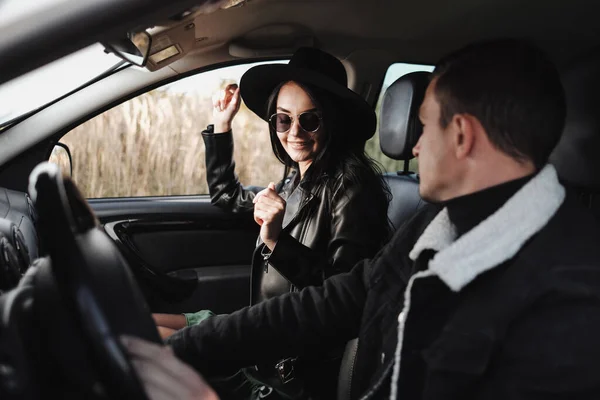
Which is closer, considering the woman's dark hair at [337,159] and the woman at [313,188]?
the woman at [313,188]

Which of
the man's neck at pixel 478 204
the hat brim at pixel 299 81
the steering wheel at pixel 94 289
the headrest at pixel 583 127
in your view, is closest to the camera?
the steering wheel at pixel 94 289

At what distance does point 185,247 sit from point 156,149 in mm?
446

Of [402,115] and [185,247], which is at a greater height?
[402,115]

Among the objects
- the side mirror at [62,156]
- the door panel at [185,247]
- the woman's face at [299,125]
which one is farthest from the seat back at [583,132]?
the side mirror at [62,156]

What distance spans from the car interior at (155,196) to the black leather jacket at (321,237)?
32 cm

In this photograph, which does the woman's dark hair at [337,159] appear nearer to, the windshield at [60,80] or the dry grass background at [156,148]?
the dry grass background at [156,148]

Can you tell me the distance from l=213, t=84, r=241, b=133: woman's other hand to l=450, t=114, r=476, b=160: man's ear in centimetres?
150

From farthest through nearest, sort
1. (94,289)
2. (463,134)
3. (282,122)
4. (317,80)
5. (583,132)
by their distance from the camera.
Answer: (282,122) → (317,80) → (583,132) → (463,134) → (94,289)

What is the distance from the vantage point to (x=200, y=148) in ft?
8.65

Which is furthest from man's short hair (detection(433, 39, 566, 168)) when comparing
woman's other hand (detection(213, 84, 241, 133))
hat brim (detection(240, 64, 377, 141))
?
woman's other hand (detection(213, 84, 241, 133))

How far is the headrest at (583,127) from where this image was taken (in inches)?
67.0

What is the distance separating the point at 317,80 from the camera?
2.00 m

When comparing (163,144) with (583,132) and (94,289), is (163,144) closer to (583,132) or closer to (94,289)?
(583,132)

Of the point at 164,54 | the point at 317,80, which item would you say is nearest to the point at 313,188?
the point at 317,80
